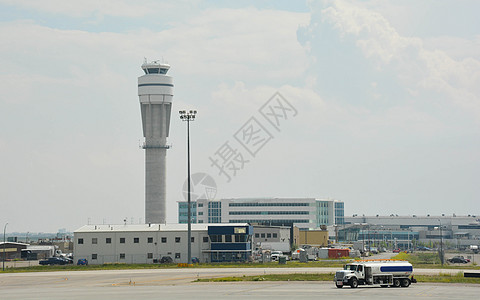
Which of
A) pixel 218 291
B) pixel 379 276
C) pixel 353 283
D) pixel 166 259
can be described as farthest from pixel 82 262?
pixel 379 276

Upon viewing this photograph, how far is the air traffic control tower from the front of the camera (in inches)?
7190

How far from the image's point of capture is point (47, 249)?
162750 mm

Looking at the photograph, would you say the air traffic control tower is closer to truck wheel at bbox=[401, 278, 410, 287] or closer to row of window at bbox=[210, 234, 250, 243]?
row of window at bbox=[210, 234, 250, 243]

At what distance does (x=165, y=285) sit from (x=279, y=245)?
83.7 metres

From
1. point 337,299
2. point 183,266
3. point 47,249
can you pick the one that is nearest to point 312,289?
point 337,299

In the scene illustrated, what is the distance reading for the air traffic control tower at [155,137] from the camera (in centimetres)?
18262

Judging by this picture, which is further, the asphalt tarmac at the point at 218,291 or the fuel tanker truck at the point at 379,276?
the fuel tanker truck at the point at 379,276

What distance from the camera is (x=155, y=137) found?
18350 cm

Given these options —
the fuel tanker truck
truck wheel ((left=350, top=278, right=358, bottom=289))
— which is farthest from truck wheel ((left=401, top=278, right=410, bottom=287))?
truck wheel ((left=350, top=278, right=358, bottom=289))

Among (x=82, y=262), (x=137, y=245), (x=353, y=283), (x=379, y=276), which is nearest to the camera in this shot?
(x=353, y=283)

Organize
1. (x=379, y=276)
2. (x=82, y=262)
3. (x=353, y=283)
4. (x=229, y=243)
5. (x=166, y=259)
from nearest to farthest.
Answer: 1. (x=353, y=283)
2. (x=379, y=276)
3. (x=166, y=259)
4. (x=82, y=262)
5. (x=229, y=243)

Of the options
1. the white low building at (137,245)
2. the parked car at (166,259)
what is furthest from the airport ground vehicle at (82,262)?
the parked car at (166,259)

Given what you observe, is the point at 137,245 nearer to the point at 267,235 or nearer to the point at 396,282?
the point at 267,235

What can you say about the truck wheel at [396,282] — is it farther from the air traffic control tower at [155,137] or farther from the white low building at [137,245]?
the air traffic control tower at [155,137]
